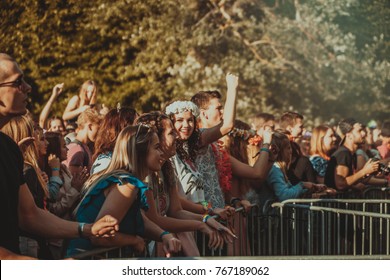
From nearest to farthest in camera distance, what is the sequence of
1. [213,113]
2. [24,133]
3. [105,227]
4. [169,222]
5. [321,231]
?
[105,227]
[169,222]
[24,133]
[213,113]
[321,231]

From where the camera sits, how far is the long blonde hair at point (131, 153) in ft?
19.2

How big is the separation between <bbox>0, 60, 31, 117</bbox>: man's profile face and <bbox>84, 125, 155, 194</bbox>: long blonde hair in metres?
0.94

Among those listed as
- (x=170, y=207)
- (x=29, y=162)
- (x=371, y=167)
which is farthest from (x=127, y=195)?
(x=371, y=167)

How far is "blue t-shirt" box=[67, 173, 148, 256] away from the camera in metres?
5.69

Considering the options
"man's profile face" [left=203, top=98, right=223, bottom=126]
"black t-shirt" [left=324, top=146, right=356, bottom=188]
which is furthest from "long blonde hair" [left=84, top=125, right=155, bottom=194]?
"black t-shirt" [left=324, top=146, right=356, bottom=188]

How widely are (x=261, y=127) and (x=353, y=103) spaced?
21887 millimetres

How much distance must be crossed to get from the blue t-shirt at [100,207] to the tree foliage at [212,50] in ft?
61.4

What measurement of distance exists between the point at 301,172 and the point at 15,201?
6443 mm

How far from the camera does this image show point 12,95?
4.88 m

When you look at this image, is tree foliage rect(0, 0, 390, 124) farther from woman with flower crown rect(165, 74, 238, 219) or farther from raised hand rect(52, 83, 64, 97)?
woman with flower crown rect(165, 74, 238, 219)

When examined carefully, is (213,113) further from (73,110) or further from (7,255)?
(73,110)

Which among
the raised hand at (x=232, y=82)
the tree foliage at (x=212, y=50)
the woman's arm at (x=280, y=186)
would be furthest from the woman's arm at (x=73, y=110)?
the tree foliage at (x=212, y=50)

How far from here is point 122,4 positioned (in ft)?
86.1
